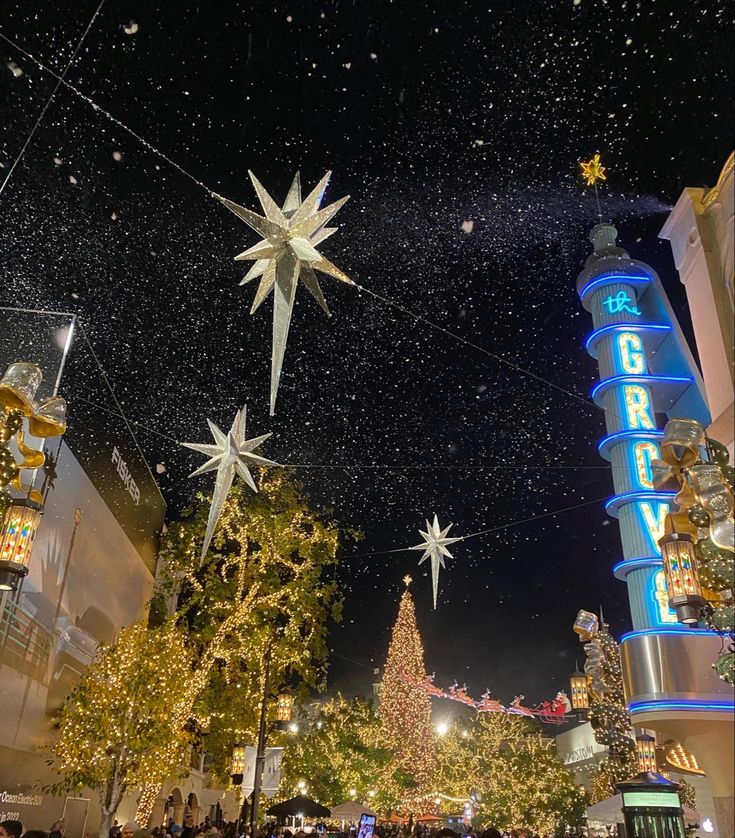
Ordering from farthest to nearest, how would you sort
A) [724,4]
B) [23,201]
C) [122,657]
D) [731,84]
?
[122,657], [23,201], [724,4], [731,84]

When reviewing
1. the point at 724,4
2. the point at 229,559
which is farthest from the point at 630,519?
the point at 724,4

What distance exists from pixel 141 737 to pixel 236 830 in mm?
5171

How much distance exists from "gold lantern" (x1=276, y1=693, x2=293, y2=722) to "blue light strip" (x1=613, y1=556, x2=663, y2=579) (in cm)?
981

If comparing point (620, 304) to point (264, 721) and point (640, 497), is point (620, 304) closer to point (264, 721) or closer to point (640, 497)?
point (640, 497)

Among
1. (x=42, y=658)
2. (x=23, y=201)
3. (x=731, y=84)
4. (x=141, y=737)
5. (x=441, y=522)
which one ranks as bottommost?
(x=141, y=737)

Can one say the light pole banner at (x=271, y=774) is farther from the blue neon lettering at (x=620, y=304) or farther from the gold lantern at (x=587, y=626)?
the blue neon lettering at (x=620, y=304)

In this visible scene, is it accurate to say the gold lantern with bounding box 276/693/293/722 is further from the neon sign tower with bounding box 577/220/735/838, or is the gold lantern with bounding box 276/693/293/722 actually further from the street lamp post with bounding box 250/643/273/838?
the neon sign tower with bounding box 577/220/735/838

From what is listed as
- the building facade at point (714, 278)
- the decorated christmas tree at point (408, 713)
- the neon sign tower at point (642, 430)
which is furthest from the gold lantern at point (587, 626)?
the decorated christmas tree at point (408, 713)

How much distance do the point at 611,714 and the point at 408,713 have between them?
2856 cm

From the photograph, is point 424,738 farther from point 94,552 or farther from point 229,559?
point 94,552

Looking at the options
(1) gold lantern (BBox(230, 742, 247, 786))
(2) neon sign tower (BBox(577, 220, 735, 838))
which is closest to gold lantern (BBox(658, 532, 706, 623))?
(2) neon sign tower (BBox(577, 220, 735, 838))

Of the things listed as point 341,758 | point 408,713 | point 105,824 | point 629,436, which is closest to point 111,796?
point 105,824

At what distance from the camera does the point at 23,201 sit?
10.7m

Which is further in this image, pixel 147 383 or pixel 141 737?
pixel 147 383
